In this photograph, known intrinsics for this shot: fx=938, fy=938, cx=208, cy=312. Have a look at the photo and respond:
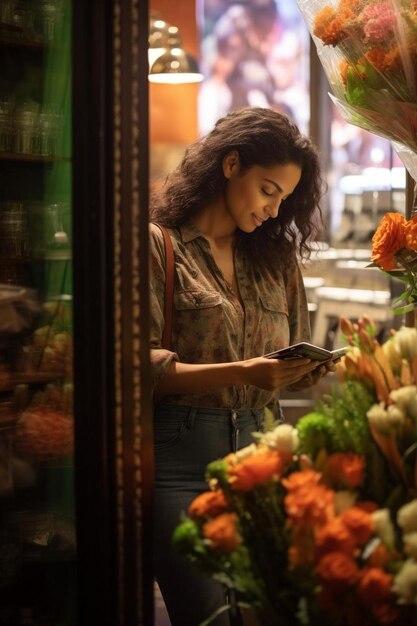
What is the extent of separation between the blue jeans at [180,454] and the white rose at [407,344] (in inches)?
26.9

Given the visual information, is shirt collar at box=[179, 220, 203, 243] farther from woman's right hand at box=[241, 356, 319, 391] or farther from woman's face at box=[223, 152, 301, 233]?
woman's right hand at box=[241, 356, 319, 391]

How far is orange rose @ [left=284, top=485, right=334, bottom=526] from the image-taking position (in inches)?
50.2

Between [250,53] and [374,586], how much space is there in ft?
20.3

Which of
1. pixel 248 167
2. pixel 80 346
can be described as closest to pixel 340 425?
pixel 80 346

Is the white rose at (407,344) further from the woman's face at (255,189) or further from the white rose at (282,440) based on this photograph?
the woman's face at (255,189)

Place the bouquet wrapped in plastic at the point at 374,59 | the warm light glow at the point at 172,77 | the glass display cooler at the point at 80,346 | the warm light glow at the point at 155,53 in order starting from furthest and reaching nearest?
the warm light glow at the point at 172,77
the warm light glow at the point at 155,53
the bouquet wrapped in plastic at the point at 374,59
the glass display cooler at the point at 80,346

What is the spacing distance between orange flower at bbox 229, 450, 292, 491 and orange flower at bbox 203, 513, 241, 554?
0.18 feet

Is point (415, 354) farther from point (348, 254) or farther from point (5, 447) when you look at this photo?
point (348, 254)

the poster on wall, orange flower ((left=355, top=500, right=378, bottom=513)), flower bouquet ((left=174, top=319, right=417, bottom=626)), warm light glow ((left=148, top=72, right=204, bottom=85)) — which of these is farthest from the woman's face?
the poster on wall

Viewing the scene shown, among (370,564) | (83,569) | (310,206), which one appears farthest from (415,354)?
(310,206)

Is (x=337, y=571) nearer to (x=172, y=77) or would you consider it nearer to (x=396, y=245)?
(x=396, y=245)

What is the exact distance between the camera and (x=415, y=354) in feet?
4.92

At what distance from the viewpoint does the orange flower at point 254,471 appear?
1359mm

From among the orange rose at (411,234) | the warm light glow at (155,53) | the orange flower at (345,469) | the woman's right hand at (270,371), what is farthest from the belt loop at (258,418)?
the warm light glow at (155,53)
